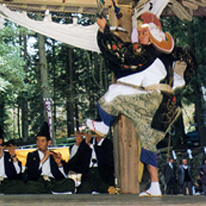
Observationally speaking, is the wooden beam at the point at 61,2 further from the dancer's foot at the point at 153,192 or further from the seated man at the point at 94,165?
the dancer's foot at the point at 153,192

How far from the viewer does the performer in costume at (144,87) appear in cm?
434

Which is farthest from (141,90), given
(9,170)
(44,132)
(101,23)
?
(9,170)

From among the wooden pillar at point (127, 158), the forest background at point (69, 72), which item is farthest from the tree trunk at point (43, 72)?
the wooden pillar at point (127, 158)

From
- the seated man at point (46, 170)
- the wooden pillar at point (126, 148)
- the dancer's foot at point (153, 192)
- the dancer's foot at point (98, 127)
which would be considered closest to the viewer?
the dancer's foot at point (153, 192)

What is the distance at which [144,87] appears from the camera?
4375 millimetres

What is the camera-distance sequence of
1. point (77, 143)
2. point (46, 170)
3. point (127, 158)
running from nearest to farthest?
point (127, 158) → point (46, 170) → point (77, 143)

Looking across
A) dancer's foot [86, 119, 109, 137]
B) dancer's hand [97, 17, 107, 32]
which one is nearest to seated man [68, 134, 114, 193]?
dancer's foot [86, 119, 109, 137]

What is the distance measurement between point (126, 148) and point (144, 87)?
90 centimetres

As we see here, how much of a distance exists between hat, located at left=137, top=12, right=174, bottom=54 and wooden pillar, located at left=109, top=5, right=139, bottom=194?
14.3 inches

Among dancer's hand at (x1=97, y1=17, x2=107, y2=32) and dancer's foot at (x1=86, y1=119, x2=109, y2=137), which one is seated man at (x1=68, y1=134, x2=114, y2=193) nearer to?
dancer's foot at (x1=86, y1=119, x2=109, y2=137)

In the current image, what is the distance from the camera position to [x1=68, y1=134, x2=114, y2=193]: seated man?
6.16 meters

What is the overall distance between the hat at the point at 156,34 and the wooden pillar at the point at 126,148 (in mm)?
364

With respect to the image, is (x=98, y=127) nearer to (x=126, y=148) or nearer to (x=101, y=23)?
(x=126, y=148)

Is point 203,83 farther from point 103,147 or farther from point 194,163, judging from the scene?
point 103,147
